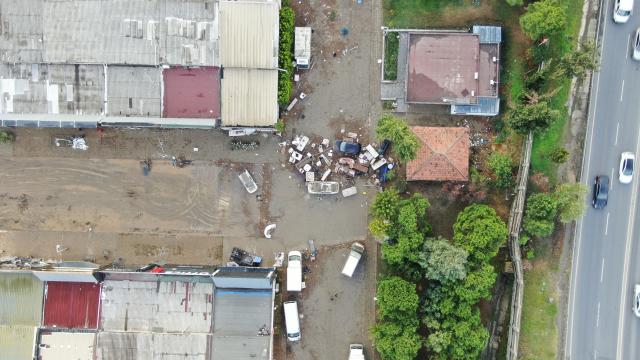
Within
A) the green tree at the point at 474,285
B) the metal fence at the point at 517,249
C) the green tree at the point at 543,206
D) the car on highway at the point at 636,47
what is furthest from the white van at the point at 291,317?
the car on highway at the point at 636,47

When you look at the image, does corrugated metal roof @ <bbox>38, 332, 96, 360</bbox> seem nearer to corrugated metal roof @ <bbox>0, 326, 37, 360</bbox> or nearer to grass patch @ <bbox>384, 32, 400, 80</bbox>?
corrugated metal roof @ <bbox>0, 326, 37, 360</bbox>

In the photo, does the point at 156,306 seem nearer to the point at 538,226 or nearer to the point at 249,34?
the point at 249,34

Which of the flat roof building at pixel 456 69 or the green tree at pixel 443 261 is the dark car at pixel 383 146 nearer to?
the flat roof building at pixel 456 69

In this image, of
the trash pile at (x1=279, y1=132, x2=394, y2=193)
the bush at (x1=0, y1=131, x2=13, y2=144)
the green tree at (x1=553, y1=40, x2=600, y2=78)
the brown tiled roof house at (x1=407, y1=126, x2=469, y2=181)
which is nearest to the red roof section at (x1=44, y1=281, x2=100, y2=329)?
the bush at (x1=0, y1=131, x2=13, y2=144)

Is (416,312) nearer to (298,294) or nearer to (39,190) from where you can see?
(298,294)

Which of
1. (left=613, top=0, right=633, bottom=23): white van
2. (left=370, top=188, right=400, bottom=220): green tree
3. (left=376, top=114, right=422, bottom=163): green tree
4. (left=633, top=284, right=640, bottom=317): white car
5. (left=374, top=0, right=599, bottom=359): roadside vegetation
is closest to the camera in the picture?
(left=376, top=114, right=422, bottom=163): green tree

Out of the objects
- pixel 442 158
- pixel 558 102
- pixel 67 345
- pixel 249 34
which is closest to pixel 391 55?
pixel 442 158
